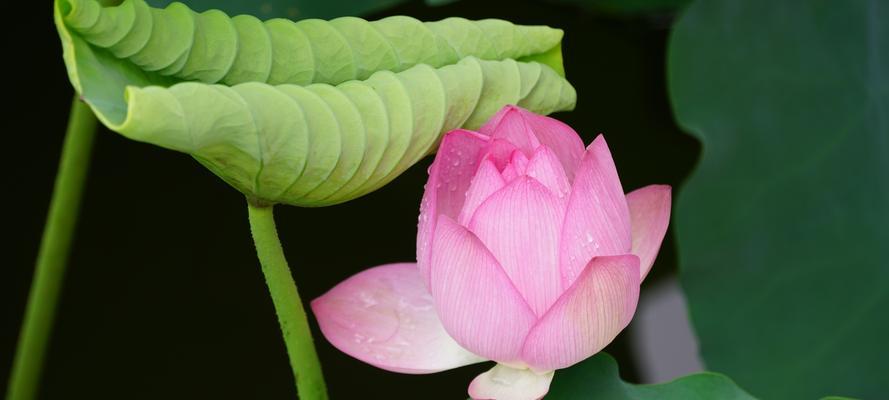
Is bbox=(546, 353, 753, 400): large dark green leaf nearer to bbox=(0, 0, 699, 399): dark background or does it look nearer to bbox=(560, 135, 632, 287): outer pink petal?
bbox=(560, 135, 632, 287): outer pink petal

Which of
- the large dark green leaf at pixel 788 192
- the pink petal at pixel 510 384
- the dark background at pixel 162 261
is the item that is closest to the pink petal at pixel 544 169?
the pink petal at pixel 510 384

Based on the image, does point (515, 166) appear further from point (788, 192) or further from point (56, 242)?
point (788, 192)

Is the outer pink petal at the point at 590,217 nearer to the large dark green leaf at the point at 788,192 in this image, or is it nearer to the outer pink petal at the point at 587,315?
the outer pink petal at the point at 587,315

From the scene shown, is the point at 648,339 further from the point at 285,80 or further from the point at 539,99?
the point at 285,80

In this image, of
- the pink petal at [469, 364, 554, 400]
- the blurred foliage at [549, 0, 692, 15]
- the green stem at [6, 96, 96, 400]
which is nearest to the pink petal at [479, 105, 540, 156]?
the pink petal at [469, 364, 554, 400]

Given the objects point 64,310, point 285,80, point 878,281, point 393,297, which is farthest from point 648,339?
point 285,80
